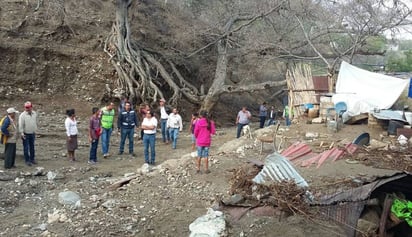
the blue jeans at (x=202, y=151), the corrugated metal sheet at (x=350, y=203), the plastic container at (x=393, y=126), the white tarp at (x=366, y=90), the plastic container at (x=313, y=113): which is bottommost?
the corrugated metal sheet at (x=350, y=203)

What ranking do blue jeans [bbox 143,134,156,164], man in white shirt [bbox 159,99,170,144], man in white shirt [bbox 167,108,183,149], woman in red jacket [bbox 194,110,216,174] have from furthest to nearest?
man in white shirt [bbox 159,99,170,144], man in white shirt [bbox 167,108,183,149], blue jeans [bbox 143,134,156,164], woman in red jacket [bbox 194,110,216,174]

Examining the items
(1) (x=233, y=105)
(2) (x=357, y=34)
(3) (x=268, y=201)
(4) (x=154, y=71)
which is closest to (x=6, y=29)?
(4) (x=154, y=71)

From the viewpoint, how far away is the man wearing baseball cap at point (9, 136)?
971 cm

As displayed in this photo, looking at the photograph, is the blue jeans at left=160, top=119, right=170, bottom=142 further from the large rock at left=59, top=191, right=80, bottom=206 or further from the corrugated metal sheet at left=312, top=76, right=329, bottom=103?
the large rock at left=59, top=191, right=80, bottom=206

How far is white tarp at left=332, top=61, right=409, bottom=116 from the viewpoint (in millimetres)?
14374

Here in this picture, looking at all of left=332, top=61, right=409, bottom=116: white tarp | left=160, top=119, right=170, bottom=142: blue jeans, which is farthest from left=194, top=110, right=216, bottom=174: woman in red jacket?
left=332, top=61, right=409, bottom=116: white tarp

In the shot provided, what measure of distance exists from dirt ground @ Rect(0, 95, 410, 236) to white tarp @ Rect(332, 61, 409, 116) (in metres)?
2.27

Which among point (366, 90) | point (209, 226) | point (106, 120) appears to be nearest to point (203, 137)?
point (209, 226)

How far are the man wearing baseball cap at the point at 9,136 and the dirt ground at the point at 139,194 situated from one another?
0.29 m

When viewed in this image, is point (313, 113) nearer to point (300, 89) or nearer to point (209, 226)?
point (300, 89)

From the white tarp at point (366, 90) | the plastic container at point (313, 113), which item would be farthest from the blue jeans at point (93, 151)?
the white tarp at point (366, 90)

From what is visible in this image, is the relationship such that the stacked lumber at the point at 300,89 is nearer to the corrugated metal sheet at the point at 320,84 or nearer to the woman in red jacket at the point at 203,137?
the corrugated metal sheet at the point at 320,84

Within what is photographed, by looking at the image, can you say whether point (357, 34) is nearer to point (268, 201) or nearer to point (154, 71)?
point (154, 71)

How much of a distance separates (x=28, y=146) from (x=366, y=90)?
993 cm
